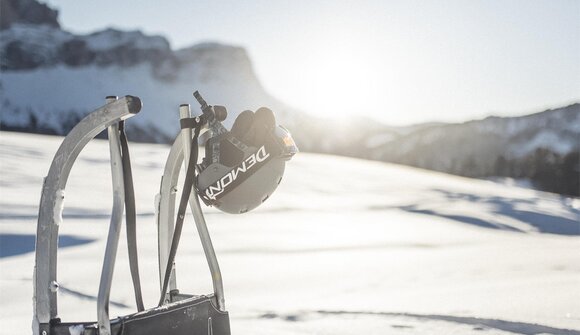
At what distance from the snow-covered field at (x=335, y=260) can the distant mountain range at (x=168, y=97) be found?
34115mm

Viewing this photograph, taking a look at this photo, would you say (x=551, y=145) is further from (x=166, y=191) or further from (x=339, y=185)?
(x=166, y=191)

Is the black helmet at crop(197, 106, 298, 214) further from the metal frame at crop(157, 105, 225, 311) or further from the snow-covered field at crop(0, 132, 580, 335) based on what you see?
the snow-covered field at crop(0, 132, 580, 335)

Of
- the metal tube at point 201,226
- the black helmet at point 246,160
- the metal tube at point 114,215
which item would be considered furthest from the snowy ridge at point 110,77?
the metal tube at point 114,215

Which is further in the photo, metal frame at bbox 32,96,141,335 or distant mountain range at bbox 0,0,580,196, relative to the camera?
distant mountain range at bbox 0,0,580,196

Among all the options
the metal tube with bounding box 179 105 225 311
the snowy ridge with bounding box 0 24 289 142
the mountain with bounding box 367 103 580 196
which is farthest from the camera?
the snowy ridge with bounding box 0 24 289 142

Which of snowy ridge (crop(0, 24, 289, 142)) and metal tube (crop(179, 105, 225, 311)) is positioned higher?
snowy ridge (crop(0, 24, 289, 142))

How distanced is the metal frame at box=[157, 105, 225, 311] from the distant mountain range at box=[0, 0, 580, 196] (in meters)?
41.0

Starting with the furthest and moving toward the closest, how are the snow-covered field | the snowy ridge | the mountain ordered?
the snowy ridge → the mountain → the snow-covered field

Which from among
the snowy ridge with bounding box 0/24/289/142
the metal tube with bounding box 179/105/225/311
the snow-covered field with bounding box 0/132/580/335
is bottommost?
the snow-covered field with bounding box 0/132/580/335

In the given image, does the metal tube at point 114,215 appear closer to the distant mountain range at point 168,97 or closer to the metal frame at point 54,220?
the metal frame at point 54,220

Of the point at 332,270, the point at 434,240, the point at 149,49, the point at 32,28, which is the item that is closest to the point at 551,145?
the point at 434,240

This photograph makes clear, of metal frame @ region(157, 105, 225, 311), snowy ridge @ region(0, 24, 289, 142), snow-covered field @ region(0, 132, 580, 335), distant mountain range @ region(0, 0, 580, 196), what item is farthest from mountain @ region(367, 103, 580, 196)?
metal frame @ region(157, 105, 225, 311)

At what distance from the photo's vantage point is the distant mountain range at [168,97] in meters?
45.9

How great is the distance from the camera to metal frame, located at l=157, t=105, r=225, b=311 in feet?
7.37
